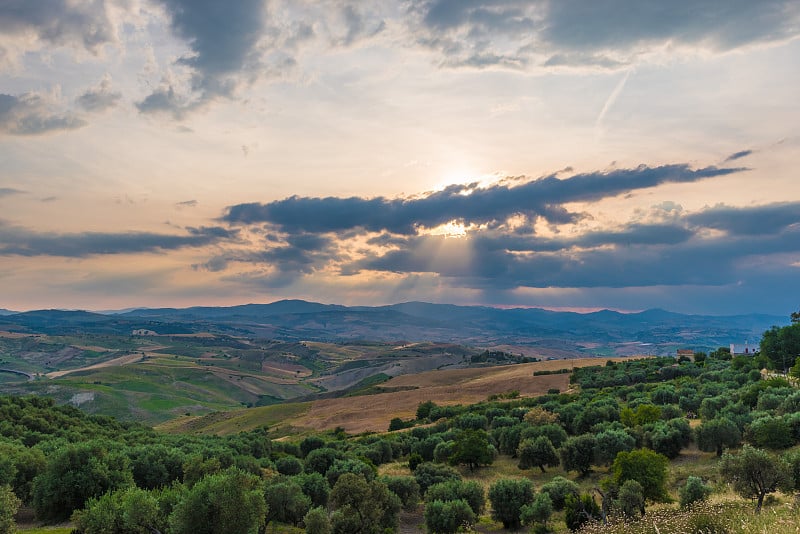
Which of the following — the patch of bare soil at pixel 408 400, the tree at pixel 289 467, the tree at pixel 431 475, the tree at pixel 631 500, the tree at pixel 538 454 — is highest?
the tree at pixel 631 500

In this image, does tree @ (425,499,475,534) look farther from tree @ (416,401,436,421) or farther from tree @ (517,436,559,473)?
tree @ (416,401,436,421)

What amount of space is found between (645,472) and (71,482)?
1832 inches

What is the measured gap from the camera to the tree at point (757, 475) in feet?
98.0

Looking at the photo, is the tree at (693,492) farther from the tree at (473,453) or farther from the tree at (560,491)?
the tree at (473,453)

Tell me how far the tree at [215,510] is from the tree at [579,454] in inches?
1295

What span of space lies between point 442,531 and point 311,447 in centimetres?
4691

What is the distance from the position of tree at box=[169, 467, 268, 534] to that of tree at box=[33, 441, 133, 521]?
48.2 ft

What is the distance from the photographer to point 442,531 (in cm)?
3828

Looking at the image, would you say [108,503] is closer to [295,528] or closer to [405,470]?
[295,528]

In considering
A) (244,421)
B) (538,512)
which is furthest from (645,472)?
(244,421)

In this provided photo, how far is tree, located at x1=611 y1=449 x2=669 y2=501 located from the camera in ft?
125

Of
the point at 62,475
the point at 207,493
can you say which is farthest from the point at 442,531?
the point at 62,475

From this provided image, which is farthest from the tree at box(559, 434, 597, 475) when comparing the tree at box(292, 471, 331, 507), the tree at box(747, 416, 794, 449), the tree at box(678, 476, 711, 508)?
the tree at box(292, 471, 331, 507)

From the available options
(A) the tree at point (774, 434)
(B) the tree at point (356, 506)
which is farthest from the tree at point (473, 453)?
(A) the tree at point (774, 434)
